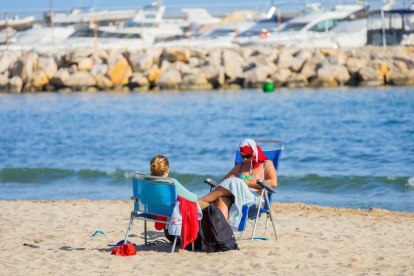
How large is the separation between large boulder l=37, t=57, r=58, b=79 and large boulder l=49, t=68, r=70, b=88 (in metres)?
0.30

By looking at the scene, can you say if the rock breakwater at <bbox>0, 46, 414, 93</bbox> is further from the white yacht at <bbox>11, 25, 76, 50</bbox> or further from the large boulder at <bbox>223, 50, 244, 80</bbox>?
the white yacht at <bbox>11, 25, 76, 50</bbox>

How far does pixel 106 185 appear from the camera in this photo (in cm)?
1269

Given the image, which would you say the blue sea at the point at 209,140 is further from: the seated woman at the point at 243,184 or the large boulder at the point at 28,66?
the seated woman at the point at 243,184

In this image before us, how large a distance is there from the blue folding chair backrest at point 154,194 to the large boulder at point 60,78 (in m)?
29.6

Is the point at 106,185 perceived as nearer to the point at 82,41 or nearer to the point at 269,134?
the point at 269,134

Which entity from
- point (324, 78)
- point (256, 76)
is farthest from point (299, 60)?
point (256, 76)

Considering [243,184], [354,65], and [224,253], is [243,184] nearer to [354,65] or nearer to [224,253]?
[224,253]

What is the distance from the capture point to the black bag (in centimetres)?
615

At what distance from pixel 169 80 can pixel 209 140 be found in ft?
53.9

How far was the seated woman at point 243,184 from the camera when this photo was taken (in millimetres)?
6324

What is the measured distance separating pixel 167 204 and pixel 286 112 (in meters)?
19.0

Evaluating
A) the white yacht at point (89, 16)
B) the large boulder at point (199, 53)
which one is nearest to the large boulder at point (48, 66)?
the large boulder at point (199, 53)

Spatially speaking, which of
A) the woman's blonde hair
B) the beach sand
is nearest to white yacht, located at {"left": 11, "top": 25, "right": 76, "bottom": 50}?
the beach sand

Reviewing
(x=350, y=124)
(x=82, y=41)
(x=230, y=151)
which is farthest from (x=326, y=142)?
(x=82, y=41)
